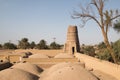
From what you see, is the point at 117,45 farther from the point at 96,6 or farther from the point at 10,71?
the point at 10,71

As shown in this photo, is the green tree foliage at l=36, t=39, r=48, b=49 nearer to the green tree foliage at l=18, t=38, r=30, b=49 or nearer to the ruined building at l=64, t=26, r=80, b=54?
the green tree foliage at l=18, t=38, r=30, b=49

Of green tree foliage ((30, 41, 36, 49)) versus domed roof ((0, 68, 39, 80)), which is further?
green tree foliage ((30, 41, 36, 49))

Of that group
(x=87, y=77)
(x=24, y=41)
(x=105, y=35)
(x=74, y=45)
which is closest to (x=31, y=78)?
(x=87, y=77)

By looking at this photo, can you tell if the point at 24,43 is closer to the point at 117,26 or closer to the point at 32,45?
the point at 32,45

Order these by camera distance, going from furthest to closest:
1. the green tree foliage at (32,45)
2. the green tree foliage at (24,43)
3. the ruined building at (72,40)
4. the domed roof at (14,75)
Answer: the green tree foliage at (32,45) < the green tree foliage at (24,43) < the ruined building at (72,40) < the domed roof at (14,75)

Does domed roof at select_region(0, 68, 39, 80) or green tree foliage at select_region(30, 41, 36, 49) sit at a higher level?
green tree foliage at select_region(30, 41, 36, 49)

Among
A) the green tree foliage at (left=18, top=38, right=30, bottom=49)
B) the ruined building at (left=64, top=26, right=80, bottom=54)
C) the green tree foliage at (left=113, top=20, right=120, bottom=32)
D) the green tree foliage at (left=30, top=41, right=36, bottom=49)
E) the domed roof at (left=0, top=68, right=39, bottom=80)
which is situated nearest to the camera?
the domed roof at (left=0, top=68, right=39, bottom=80)

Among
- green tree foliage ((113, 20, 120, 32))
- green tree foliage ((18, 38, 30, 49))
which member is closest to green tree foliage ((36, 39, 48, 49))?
green tree foliage ((18, 38, 30, 49))

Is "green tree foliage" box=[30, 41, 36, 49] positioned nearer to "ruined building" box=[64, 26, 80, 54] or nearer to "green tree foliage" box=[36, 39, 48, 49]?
"green tree foliage" box=[36, 39, 48, 49]

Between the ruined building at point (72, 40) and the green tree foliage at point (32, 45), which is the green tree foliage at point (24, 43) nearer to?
the green tree foliage at point (32, 45)

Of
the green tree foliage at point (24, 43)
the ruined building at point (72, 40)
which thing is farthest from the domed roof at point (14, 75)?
the green tree foliage at point (24, 43)

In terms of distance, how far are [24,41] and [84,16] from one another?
40.1 meters

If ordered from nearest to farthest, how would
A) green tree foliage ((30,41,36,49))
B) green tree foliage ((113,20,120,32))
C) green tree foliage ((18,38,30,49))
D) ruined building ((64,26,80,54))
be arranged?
green tree foliage ((113,20,120,32))
ruined building ((64,26,80,54))
green tree foliage ((18,38,30,49))
green tree foliage ((30,41,36,49))

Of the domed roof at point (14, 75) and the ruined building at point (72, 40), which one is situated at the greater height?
the ruined building at point (72, 40)
